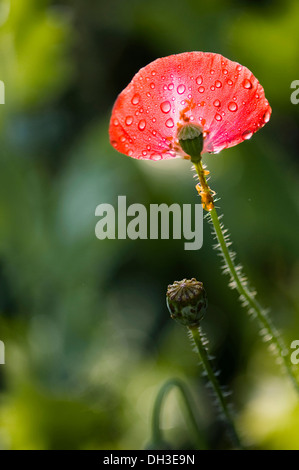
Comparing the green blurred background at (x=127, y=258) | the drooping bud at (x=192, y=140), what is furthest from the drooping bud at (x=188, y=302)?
the green blurred background at (x=127, y=258)

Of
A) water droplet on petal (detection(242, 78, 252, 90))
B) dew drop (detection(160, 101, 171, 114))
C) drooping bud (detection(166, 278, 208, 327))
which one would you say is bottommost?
drooping bud (detection(166, 278, 208, 327))

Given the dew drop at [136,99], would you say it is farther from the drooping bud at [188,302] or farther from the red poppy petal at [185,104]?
the drooping bud at [188,302]

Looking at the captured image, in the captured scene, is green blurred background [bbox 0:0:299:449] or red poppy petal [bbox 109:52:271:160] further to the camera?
green blurred background [bbox 0:0:299:449]

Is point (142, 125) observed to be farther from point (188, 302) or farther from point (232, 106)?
point (188, 302)

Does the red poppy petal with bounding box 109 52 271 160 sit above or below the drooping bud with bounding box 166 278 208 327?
above

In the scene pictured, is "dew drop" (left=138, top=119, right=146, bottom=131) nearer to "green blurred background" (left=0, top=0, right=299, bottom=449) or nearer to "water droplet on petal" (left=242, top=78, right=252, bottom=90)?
"water droplet on petal" (left=242, top=78, right=252, bottom=90)

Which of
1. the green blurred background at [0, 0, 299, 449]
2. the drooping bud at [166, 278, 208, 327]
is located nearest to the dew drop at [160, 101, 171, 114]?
the drooping bud at [166, 278, 208, 327]
